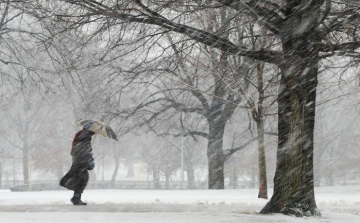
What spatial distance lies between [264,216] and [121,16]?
12.4ft

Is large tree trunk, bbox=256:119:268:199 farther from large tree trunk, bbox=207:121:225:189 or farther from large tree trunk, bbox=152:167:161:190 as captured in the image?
large tree trunk, bbox=152:167:161:190

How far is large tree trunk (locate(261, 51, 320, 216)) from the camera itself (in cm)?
874

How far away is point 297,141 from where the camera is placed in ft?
28.8

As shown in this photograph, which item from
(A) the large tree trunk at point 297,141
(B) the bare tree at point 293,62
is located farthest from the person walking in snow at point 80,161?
(A) the large tree trunk at point 297,141

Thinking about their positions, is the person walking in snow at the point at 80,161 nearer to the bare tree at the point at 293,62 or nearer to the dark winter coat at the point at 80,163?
the dark winter coat at the point at 80,163

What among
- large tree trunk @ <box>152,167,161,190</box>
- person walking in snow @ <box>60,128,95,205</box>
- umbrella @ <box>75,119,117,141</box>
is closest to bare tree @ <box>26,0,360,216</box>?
umbrella @ <box>75,119,117,141</box>

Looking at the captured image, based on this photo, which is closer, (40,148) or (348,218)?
(348,218)

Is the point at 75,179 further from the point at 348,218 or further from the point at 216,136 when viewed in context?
the point at 216,136

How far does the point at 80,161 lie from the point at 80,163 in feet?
0.13

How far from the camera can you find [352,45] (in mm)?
9070

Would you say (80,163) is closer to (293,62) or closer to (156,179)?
(293,62)

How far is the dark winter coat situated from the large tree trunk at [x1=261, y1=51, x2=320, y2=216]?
3918 millimetres

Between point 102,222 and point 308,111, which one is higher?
point 308,111

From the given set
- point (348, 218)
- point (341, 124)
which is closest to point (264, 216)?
point (348, 218)
